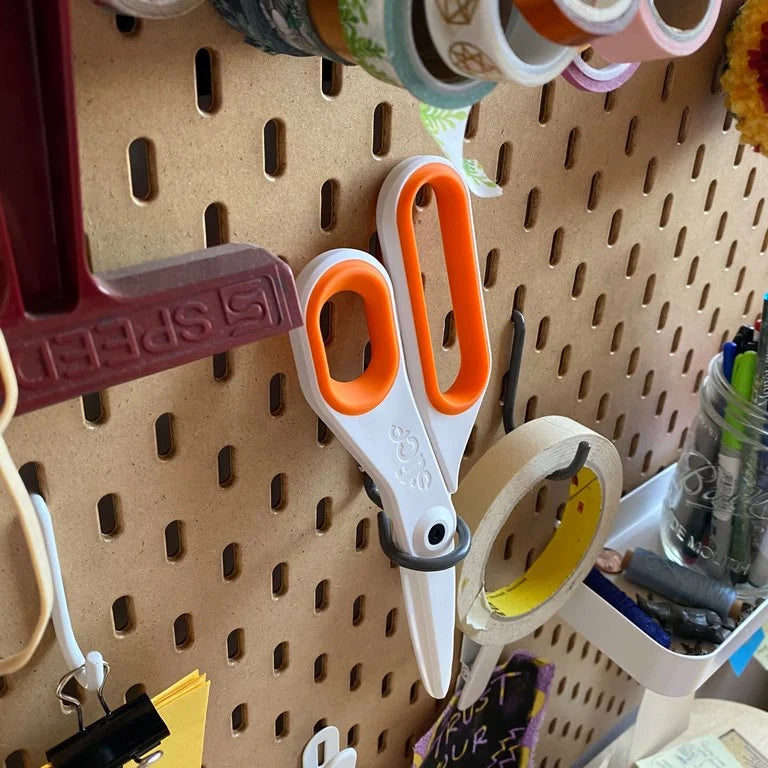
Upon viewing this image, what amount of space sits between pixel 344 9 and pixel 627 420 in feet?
1.62

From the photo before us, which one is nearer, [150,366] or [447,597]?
[150,366]

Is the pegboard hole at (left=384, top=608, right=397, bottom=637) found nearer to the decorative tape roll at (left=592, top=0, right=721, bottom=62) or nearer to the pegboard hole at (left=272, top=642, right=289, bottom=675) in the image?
the pegboard hole at (left=272, top=642, right=289, bottom=675)

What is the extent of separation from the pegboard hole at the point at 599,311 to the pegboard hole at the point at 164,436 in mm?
319

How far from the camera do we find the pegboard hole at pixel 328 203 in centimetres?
39

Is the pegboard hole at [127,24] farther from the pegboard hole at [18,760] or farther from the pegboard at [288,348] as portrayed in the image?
the pegboard hole at [18,760]

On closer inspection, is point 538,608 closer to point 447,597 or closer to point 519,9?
point 447,597

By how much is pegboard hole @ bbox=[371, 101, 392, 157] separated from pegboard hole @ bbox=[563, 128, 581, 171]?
0.14 metres

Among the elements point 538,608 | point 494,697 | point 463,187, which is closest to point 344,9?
point 463,187

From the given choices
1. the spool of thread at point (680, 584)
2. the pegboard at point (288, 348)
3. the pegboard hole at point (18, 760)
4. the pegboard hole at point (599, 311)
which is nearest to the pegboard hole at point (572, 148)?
the pegboard at point (288, 348)

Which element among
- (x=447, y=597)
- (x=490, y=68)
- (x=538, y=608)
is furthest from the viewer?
(x=538, y=608)

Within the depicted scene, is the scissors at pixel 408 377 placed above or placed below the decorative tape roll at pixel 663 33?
below

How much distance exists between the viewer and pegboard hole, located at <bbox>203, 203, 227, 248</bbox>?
35cm

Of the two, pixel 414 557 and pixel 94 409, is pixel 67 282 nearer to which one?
pixel 94 409

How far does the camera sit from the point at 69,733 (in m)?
0.42
